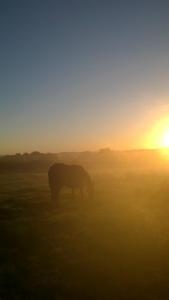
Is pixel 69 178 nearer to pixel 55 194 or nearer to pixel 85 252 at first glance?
pixel 55 194

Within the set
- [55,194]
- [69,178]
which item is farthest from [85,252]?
[69,178]

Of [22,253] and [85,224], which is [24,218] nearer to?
[85,224]

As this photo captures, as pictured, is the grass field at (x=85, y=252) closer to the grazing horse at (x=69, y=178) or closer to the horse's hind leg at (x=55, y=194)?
the horse's hind leg at (x=55, y=194)

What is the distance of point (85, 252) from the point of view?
11867mm

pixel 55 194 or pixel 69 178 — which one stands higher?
pixel 69 178

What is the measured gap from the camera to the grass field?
9180 millimetres

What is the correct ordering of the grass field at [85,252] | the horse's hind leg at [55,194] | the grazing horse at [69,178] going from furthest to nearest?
the grazing horse at [69,178]
the horse's hind leg at [55,194]
the grass field at [85,252]

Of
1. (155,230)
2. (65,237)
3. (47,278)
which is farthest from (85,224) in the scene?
(47,278)

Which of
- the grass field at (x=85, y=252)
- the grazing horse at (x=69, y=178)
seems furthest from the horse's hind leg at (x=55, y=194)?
the grass field at (x=85, y=252)

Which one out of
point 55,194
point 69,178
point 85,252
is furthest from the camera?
point 69,178

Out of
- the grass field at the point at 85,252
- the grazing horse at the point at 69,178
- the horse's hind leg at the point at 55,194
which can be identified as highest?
the grazing horse at the point at 69,178

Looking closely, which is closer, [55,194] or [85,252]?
[85,252]

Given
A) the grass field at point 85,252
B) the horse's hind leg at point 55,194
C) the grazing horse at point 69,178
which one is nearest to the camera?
the grass field at point 85,252

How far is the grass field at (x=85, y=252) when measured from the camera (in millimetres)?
9180
